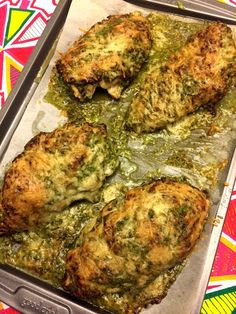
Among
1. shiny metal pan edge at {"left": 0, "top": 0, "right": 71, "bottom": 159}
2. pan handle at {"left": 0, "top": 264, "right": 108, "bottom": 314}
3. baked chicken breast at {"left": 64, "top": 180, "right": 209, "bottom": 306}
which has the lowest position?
pan handle at {"left": 0, "top": 264, "right": 108, "bottom": 314}

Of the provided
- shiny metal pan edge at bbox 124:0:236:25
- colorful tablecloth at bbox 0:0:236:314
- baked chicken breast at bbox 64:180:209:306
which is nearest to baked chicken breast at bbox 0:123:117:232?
baked chicken breast at bbox 64:180:209:306

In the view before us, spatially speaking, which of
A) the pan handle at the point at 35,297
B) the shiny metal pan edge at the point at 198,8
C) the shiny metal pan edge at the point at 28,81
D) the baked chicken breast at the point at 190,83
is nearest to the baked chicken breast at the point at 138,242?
the pan handle at the point at 35,297

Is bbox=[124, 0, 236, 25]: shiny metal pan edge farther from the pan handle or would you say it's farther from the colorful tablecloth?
the pan handle

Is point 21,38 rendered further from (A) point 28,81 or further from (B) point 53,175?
(B) point 53,175

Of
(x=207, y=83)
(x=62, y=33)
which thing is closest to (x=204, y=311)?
(x=207, y=83)

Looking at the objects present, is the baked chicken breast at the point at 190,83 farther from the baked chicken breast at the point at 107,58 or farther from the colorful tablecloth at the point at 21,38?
the colorful tablecloth at the point at 21,38

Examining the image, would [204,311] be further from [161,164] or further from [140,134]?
[140,134]
